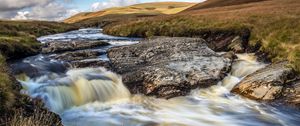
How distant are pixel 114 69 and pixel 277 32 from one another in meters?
11.7

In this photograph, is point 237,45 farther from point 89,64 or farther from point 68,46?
point 68,46

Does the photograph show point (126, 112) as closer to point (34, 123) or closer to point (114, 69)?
point (114, 69)

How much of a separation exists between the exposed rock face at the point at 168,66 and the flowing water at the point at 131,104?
49cm

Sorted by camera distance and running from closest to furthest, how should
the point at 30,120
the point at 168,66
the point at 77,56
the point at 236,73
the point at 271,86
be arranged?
the point at 30,120 < the point at 271,86 < the point at 168,66 < the point at 236,73 < the point at 77,56

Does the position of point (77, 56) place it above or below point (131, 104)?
above

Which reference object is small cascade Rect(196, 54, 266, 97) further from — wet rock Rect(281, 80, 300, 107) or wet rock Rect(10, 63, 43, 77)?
wet rock Rect(10, 63, 43, 77)

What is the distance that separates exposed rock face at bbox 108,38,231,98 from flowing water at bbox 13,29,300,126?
1.60 feet

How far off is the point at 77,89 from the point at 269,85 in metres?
9.60

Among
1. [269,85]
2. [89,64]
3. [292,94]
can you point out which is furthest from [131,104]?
[292,94]

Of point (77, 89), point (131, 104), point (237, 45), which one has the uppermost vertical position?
point (237, 45)

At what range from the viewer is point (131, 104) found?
61.3 ft

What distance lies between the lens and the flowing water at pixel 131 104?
54.3 ft

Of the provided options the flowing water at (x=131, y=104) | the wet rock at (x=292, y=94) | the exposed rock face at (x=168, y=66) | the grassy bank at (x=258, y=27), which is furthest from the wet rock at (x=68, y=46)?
the wet rock at (x=292, y=94)

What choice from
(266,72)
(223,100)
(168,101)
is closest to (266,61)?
(266,72)
